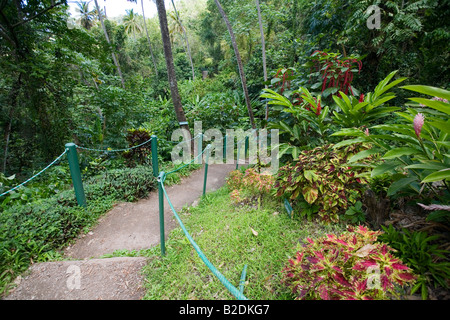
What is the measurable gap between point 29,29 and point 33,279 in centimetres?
570

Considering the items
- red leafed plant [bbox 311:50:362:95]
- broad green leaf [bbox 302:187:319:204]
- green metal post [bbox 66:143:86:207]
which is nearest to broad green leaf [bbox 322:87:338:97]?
red leafed plant [bbox 311:50:362:95]

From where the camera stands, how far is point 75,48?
5547 millimetres

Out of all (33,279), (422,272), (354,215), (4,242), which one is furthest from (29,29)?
(422,272)

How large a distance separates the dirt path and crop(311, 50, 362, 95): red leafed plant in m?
3.09

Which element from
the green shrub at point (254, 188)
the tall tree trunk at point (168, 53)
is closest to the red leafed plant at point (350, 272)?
the green shrub at point (254, 188)

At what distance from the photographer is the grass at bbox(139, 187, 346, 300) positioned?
1.77 meters

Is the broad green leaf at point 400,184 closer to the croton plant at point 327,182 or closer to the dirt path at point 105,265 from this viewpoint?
the croton plant at point 327,182

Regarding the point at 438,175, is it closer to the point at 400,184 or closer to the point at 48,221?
the point at 400,184

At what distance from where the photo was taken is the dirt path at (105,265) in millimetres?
2033

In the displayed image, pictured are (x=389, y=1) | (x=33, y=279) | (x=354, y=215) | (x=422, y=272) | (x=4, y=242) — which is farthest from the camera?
(x=389, y=1)

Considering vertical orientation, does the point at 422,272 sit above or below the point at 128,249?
above

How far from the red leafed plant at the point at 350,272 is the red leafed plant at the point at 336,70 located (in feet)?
7.61

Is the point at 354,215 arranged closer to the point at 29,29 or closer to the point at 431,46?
the point at 431,46

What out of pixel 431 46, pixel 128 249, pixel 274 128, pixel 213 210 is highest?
pixel 431 46
